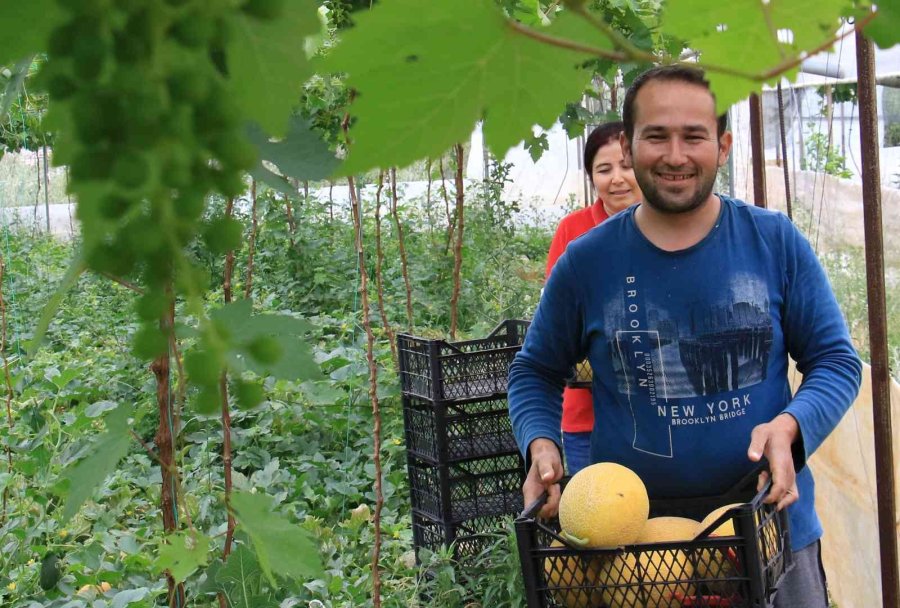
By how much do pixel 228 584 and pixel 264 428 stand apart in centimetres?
267

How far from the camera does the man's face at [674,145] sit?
2.17 m

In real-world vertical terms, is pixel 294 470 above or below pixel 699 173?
below

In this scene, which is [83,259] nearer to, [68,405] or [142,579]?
Answer: [142,579]

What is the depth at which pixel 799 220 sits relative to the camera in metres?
9.41

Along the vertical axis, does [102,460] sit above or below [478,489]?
above

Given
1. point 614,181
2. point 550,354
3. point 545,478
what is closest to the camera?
point 545,478

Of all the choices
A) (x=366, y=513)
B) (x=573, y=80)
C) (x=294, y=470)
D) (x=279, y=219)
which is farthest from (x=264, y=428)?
(x=573, y=80)

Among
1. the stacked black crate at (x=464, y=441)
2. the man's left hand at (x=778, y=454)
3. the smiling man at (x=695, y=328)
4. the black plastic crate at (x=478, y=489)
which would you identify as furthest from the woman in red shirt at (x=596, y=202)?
the man's left hand at (x=778, y=454)

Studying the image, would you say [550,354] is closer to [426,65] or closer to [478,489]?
[478,489]

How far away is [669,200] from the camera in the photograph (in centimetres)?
226

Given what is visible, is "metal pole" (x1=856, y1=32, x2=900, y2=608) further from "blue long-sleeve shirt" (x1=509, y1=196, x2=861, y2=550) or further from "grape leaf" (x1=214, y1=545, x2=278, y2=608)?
"grape leaf" (x1=214, y1=545, x2=278, y2=608)

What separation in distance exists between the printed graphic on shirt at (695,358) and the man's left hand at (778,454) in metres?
0.18

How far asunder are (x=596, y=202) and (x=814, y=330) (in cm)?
154

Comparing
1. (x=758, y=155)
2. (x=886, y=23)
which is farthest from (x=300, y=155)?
(x=758, y=155)
